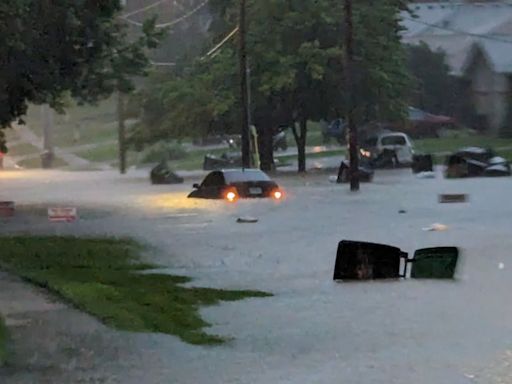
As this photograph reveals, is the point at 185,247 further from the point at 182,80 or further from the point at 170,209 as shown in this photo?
the point at 182,80

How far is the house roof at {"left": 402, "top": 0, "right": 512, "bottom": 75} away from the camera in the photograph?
8144 cm

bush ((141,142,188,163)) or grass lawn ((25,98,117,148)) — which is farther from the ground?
grass lawn ((25,98,117,148))

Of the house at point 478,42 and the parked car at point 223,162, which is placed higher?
the house at point 478,42

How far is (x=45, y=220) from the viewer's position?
31828 millimetres

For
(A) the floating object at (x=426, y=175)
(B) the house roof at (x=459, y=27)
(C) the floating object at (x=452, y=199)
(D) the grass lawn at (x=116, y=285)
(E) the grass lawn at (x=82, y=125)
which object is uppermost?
(B) the house roof at (x=459, y=27)

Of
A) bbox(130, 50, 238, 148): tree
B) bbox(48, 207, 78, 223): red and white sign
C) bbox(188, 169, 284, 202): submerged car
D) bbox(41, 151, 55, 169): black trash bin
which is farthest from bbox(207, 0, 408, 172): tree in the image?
bbox(48, 207, 78, 223): red and white sign

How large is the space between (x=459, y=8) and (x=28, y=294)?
78.3 metres

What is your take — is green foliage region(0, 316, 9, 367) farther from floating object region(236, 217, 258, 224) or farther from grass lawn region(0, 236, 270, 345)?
floating object region(236, 217, 258, 224)

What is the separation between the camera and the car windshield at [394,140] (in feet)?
207

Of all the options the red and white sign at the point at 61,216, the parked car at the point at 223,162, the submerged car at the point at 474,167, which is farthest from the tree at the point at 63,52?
the parked car at the point at 223,162

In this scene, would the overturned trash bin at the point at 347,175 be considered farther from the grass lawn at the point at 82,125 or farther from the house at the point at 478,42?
the grass lawn at the point at 82,125

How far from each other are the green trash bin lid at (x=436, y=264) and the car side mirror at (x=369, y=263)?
254mm

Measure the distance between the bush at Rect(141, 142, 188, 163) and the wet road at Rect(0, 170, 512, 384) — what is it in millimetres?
46379

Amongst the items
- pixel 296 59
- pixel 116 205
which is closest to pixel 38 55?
pixel 116 205
